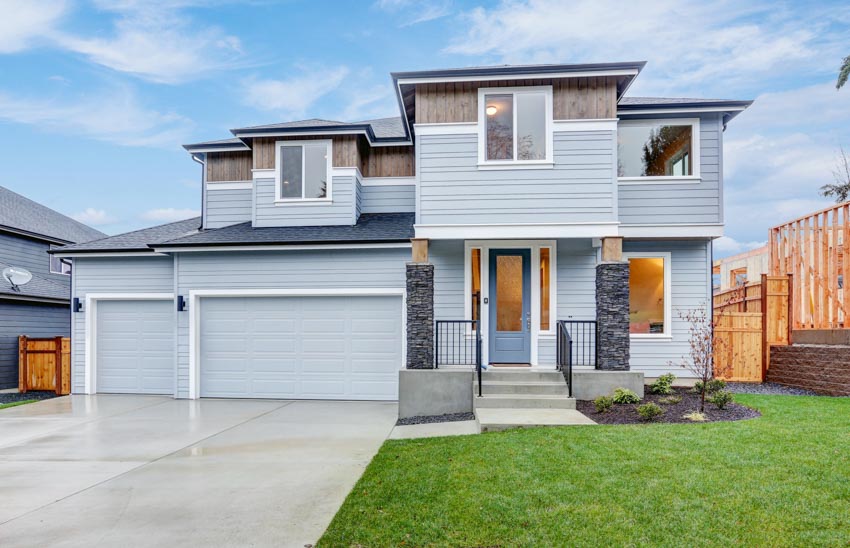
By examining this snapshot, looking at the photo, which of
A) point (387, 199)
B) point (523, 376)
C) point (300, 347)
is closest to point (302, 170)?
point (387, 199)

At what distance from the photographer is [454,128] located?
31.1ft

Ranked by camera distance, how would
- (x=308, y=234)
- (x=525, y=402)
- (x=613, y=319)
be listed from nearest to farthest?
(x=525, y=402) → (x=613, y=319) → (x=308, y=234)

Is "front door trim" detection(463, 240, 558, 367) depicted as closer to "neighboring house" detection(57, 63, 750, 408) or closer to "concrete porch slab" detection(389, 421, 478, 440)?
"neighboring house" detection(57, 63, 750, 408)

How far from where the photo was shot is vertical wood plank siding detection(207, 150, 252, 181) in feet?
42.2

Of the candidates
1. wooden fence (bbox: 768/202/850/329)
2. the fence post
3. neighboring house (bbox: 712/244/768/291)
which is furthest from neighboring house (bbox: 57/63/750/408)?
neighboring house (bbox: 712/244/768/291)

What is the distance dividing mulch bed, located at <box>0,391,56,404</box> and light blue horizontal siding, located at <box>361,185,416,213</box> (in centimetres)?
848

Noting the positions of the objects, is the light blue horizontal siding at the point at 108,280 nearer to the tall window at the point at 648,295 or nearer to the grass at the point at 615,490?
the grass at the point at 615,490

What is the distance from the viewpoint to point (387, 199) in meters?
12.5

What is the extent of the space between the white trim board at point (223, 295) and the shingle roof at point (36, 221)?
8.31 meters

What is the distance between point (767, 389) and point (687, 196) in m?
3.96

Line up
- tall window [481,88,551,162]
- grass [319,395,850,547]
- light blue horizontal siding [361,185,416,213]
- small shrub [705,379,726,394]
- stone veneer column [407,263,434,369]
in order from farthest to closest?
light blue horizontal siding [361,185,416,213] < tall window [481,88,551,162] < stone veneer column [407,263,434,369] < small shrub [705,379,726,394] < grass [319,395,850,547]

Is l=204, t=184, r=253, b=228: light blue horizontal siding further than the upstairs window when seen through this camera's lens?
Yes

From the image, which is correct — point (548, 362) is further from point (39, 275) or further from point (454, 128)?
point (39, 275)

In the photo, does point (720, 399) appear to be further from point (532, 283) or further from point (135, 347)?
point (135, 347)
